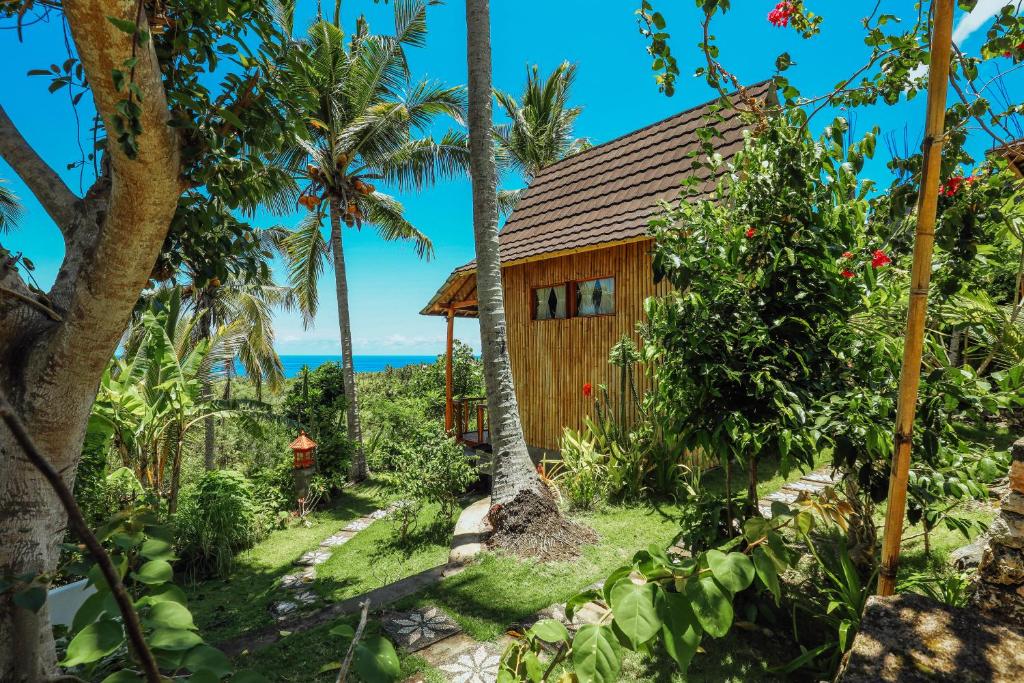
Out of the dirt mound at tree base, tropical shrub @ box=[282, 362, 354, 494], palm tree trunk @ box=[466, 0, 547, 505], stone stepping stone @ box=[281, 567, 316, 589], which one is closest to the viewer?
the dirt mound at tree base

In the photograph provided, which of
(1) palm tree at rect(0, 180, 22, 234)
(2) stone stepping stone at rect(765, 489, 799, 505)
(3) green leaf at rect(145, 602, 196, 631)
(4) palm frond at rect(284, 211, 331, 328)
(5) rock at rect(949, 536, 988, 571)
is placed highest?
(1) palm tree at rect(0, 180, 22, 234)

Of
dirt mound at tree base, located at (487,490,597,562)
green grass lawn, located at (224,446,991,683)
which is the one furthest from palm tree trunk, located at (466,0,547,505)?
green grass lawn, located at (224,446,991,683)

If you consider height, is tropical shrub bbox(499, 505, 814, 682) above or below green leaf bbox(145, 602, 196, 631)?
below

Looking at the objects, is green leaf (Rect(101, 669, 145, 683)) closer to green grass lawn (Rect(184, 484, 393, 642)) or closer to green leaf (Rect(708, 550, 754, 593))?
green leaf (Rect(708, 550, 754, 593))

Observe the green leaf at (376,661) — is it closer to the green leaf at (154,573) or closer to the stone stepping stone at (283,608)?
the green leaf at (154,573)

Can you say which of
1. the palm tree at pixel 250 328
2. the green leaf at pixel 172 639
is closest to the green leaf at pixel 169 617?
the green leaf at pixel 172 639

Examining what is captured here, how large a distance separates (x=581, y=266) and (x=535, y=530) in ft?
16.8

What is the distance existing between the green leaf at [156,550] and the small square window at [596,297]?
26.5 ft

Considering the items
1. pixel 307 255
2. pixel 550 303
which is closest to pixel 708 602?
pixel 550 303

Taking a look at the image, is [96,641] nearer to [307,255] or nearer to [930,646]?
[930,646]

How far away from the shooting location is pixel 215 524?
7.25 metres

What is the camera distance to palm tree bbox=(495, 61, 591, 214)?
19.0 meters

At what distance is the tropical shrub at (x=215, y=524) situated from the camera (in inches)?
274

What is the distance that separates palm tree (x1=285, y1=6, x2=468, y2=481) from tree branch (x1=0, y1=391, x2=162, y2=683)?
39.0ft
